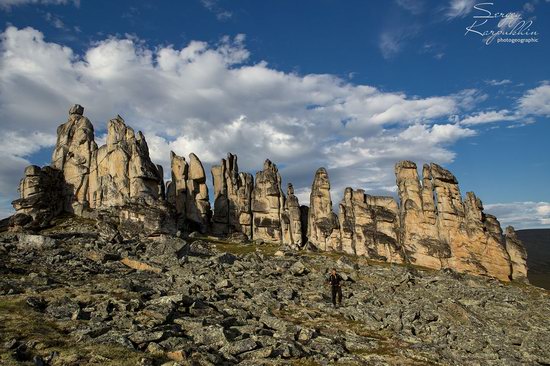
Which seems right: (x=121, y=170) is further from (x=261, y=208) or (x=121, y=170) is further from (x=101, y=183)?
(x=261, y=208)

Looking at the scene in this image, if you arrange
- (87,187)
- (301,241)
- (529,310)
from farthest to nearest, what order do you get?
(301,241) < (87,187) < (529,310)

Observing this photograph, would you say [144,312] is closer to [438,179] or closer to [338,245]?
[338,245]

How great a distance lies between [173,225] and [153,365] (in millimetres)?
76874

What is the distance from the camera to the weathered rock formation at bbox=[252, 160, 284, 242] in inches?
5305

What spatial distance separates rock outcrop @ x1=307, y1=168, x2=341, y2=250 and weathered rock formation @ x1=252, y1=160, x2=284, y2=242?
11.0 metres

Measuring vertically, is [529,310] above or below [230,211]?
below

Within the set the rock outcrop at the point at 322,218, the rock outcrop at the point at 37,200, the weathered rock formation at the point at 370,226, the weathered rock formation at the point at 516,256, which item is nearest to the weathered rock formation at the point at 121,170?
the rock outcrop at the point at 37,200

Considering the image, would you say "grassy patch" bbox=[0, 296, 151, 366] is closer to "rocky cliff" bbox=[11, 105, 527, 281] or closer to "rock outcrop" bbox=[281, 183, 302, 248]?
"rocky cliff" bbox=[11, 105, 527, 281]

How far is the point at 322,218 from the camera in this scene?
13088cm

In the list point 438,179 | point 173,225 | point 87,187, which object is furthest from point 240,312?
point 438,179

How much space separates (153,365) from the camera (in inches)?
853

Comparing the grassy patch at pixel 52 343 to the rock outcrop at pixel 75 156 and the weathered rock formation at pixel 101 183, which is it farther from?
the rock outcrop at pixel 75 156

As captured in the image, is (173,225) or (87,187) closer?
(173,225)

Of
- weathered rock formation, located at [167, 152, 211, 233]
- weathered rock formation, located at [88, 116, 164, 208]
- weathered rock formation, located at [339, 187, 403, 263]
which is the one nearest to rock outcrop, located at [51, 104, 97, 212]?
weathered rock formation, located at [88, 116, 164, 208]
